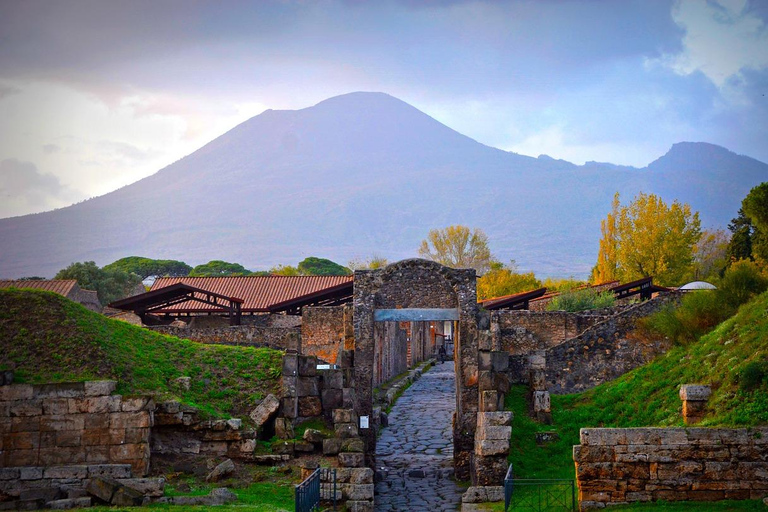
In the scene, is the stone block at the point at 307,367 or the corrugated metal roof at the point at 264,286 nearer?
the stone block at the point at 307,367

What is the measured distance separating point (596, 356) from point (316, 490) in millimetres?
13969

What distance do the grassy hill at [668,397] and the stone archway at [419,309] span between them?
180cm

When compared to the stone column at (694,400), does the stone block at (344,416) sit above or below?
below

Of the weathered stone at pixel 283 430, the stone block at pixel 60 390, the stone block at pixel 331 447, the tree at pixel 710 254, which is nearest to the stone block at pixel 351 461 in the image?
the stone block at pixel 331 447

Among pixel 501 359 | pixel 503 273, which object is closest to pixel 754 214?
pixel 501 359

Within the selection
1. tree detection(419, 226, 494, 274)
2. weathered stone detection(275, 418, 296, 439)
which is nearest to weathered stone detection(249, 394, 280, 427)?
weathered stone detection(275, 418, 296, 439)

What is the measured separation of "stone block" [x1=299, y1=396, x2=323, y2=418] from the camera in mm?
20094

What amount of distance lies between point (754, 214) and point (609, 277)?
36052mm

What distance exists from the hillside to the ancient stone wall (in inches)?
566

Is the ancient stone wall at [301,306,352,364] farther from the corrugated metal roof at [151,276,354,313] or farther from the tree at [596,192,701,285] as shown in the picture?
the tree at [596,192,701,285]

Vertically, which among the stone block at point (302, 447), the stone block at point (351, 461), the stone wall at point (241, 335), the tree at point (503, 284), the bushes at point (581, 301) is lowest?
the stone block at point (351, 461)


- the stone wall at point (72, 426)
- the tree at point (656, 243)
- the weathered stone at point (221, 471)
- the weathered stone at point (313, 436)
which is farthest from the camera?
the tree at point (656, 243)

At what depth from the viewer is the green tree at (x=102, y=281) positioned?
7281cm

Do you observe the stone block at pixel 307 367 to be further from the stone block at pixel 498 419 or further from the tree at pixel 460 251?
the tree at pixel 460 251
